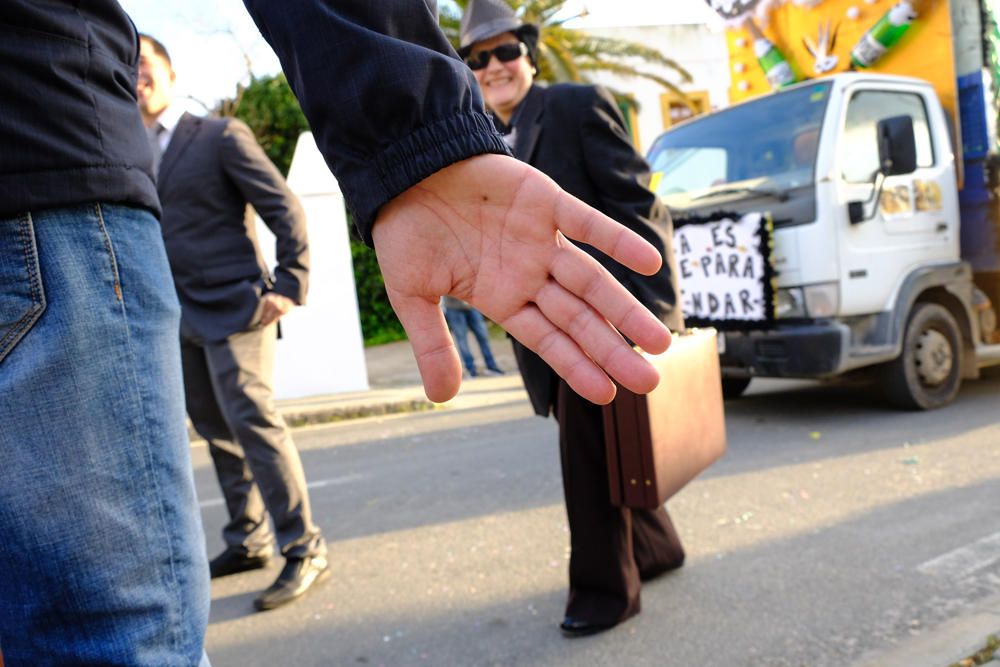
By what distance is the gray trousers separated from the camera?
3.21 m

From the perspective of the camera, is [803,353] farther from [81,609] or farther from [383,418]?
[81,609]

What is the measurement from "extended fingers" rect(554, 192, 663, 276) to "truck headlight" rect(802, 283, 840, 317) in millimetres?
4565

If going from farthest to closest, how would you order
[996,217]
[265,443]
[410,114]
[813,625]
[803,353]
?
1. [996,217]
2. [803,353]
3. [265,443]
4. [813,625]
5. [410,114]

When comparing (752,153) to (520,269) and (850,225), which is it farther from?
(520,269)

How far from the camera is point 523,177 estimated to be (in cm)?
101

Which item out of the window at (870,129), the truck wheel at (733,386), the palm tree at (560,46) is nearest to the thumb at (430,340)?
the window at (870,129)

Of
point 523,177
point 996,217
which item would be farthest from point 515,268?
point 996,217

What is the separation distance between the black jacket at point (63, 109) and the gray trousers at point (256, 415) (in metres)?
2.14

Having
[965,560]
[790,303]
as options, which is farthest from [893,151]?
[965,560]

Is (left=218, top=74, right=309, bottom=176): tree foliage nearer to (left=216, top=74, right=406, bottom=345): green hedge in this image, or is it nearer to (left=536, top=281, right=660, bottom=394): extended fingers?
(left=216, top=74, right=406, bottom=345): green hedge

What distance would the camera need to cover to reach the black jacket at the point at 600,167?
2.60 m

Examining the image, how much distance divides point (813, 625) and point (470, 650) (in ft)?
3.45

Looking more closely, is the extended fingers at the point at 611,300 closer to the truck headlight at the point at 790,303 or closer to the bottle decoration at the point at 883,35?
the truck headlight at the point at 790,303

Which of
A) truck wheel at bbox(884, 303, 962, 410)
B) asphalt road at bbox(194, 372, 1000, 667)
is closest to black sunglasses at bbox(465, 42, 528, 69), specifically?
asphalt road at bbox(194, 372, 1000, 667)
